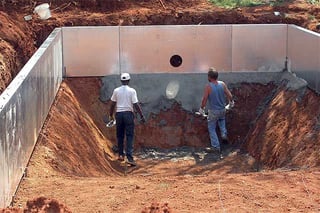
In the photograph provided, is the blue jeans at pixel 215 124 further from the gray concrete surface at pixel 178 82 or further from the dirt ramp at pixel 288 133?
the gray concrete surface at pixel 178 82

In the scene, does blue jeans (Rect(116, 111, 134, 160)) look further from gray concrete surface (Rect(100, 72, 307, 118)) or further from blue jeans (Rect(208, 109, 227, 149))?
gray concrete surface (Rect(100, 72, 307, 118))

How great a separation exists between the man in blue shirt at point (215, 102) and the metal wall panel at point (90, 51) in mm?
3423

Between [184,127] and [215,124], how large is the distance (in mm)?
1626

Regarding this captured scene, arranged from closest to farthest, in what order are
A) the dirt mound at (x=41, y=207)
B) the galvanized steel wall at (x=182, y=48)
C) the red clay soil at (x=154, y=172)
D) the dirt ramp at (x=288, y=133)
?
the dirt mound at (x=41, y=207) < the red clay soil at (x=154, y=172) < the dirt ramp at (x=288, y=133) < the galvanized steel wall at (x=182, y=48)

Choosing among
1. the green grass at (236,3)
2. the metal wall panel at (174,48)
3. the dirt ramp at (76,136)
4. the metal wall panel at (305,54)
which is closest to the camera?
the dirt ramp at (76,136)

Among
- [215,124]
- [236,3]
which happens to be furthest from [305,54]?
[236,3]

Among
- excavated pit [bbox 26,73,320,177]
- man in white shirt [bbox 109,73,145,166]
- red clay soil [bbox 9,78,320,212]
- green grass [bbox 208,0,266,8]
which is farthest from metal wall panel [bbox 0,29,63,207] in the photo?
green grass [bbox 208,0,266,8]

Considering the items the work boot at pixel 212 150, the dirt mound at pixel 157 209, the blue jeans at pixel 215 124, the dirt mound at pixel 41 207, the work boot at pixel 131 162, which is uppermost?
the dirt mound at pixel 41 207

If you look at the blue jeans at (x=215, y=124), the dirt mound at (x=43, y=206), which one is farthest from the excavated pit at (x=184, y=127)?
the dirt mound at (x=43, y=206)

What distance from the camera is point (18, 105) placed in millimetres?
9133

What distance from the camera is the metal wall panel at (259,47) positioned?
57.4 ft

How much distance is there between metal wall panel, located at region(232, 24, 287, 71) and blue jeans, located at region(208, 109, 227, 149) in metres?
2.84

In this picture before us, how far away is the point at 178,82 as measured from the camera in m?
17.4

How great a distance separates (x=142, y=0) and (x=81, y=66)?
4.84m
